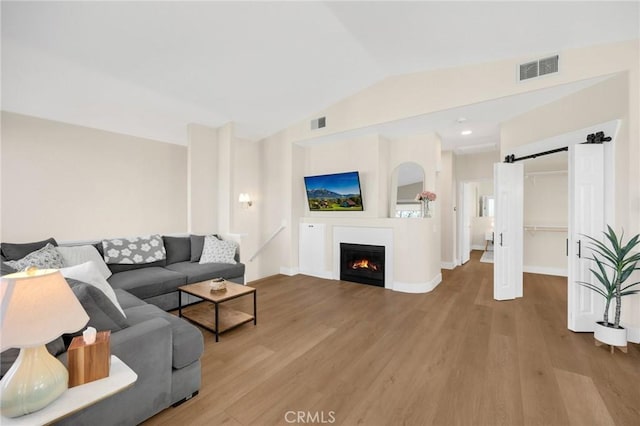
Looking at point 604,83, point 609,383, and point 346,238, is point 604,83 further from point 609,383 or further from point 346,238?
point 346,238

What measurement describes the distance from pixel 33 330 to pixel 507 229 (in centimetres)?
493

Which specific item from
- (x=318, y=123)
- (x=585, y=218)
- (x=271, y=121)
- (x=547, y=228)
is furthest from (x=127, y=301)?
(x=547, y=228)

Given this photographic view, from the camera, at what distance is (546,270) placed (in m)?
5.59

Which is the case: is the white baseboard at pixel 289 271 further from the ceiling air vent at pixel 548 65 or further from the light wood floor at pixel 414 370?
the ceiling air vent at pixel 548 65

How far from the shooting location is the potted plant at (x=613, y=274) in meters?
2.54

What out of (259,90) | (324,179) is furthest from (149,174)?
(324,179)

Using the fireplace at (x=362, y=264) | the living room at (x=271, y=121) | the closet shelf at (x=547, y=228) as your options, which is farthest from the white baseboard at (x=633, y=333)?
the closet shelf at (x=547, y=228)

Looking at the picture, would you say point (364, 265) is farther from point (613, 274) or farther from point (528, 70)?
point (528, 70)

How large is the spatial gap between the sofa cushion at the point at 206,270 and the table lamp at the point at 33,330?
270cm

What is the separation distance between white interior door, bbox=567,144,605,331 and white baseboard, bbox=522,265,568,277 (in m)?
3.06

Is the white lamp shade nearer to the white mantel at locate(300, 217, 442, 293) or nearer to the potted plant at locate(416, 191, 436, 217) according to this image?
the white mantel at locate(300, 217, 442, 293)

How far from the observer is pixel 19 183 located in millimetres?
3795

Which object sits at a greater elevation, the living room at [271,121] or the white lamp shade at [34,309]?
the living room at [271,121]

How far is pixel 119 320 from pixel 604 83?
5082 millimetres
